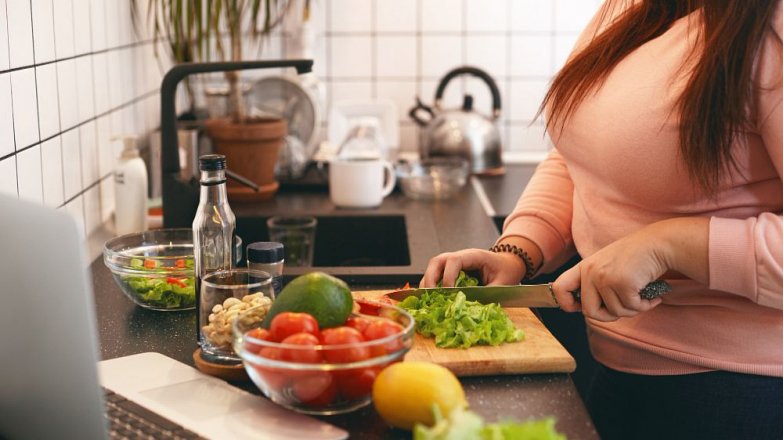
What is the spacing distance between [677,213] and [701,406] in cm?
25

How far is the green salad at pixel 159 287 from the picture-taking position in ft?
4.42

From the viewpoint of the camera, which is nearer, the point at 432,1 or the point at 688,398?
the point at 688,398

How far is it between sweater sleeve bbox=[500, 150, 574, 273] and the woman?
0.08 m

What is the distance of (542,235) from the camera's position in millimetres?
1460

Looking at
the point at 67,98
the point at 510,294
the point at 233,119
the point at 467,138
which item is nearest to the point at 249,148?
the point at 233,119

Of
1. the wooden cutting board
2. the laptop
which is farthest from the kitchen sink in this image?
the laptop

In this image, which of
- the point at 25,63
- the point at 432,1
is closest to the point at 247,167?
the point at 25,63

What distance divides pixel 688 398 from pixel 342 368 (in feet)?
1.74

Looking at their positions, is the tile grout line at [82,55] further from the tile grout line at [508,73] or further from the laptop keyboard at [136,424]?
the tile grout line at [508,73]

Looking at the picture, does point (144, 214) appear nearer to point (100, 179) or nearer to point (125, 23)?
point (100, 179)

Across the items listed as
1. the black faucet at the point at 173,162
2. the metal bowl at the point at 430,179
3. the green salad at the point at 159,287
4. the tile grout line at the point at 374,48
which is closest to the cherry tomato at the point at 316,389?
the green salad at the point at 159,287

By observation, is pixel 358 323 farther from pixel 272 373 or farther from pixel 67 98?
pixel 67 98

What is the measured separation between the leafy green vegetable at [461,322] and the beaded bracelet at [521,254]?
0.67 feet

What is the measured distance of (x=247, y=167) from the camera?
213 cm
